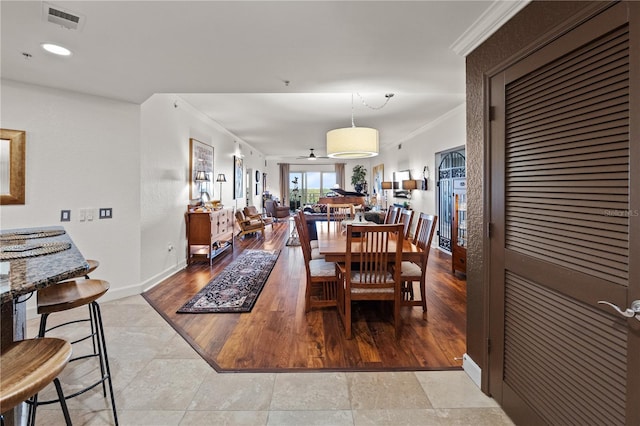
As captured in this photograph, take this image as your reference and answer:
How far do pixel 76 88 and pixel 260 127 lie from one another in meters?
4.05

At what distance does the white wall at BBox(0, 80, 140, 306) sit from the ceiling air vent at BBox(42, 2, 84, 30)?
60.1 inches

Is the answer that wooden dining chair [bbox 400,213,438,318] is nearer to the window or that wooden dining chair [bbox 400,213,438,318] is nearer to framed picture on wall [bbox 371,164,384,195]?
framed picture on wall [bbox 371,164,384,195]

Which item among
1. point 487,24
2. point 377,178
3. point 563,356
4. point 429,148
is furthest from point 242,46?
point 377,178

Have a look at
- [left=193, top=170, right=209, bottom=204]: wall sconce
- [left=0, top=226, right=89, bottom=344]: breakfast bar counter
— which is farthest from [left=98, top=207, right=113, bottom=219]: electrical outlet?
[left=193, top=170, right=209, bottom=204]: wall sconce

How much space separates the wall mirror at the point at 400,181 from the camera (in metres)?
8.04

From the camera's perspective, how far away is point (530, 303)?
153cm

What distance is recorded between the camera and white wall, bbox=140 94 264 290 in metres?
3.80

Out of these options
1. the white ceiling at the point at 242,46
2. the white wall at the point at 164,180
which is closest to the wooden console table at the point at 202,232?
the white wall at the point at 164,180

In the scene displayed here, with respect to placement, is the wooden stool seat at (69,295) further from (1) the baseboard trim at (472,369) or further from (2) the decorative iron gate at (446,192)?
(2) the decorative iron gate at (446,192)

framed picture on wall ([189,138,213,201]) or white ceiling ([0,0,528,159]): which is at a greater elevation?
white ceiling ([0,0,528,159])

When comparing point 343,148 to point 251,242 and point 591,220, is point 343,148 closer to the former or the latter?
point 591,220

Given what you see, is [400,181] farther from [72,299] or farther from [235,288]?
[72,299]

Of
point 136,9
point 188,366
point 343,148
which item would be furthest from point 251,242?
point 136,9

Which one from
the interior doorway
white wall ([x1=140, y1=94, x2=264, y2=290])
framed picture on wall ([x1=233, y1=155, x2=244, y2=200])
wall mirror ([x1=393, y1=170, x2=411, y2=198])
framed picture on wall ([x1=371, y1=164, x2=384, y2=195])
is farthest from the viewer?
framed picture on wall ([x1=371, y1=164, x2=384, y2=195])
